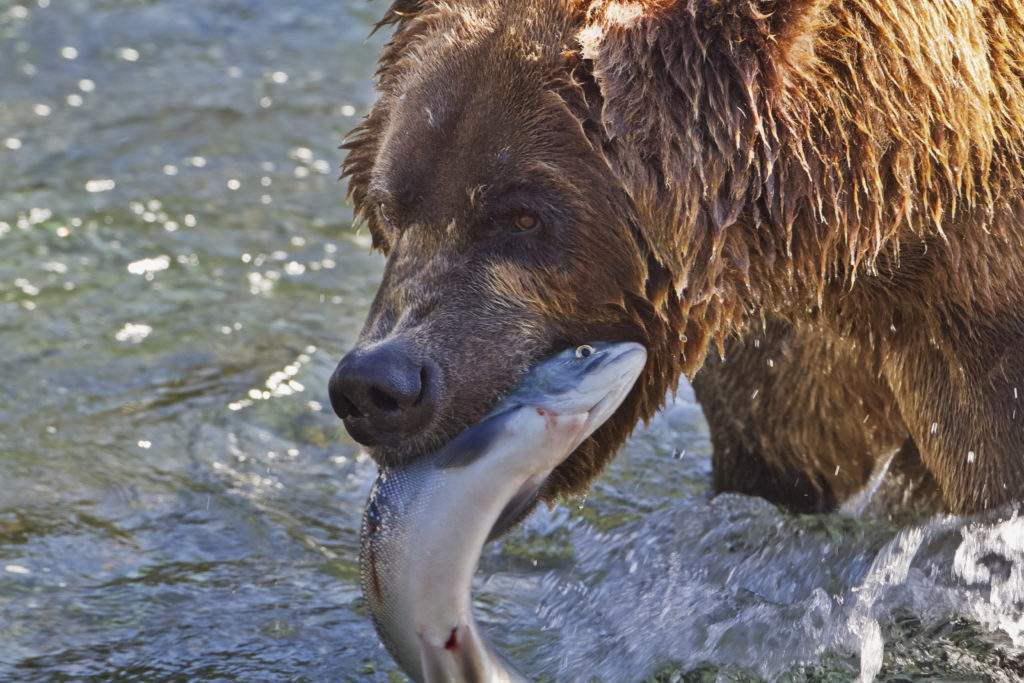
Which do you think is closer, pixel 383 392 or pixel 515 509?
pixel 383 392

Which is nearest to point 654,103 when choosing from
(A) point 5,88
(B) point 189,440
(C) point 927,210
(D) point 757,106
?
(D) point 757,106

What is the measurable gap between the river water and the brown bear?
0.64 meters

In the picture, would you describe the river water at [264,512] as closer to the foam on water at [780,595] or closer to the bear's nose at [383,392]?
the foam on water at [780,595]

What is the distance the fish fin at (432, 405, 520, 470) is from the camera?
2.86m

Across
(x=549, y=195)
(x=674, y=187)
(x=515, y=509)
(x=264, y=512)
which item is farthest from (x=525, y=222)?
(x=264, y=512)

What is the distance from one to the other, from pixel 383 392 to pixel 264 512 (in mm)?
1765

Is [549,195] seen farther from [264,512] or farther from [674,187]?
[264,512]

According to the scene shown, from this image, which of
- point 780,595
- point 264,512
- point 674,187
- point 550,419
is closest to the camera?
point 550,419

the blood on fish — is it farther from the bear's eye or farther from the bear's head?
the bear's eye

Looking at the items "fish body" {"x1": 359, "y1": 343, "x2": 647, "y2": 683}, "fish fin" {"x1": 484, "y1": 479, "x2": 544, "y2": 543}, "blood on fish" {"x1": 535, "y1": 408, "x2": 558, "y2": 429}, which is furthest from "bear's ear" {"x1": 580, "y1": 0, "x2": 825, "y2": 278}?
"fish fin" {"x1": 484, "y1": 479, "x2": 544, "y2": 543}

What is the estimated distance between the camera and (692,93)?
303 cm

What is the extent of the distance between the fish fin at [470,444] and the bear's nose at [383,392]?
0.08 meters

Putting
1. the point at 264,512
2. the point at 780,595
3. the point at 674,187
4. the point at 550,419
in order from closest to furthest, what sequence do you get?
the point at 550,419
the point at 674,187
the point at 780,595
the point at 264,512

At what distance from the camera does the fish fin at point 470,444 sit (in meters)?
2.86
